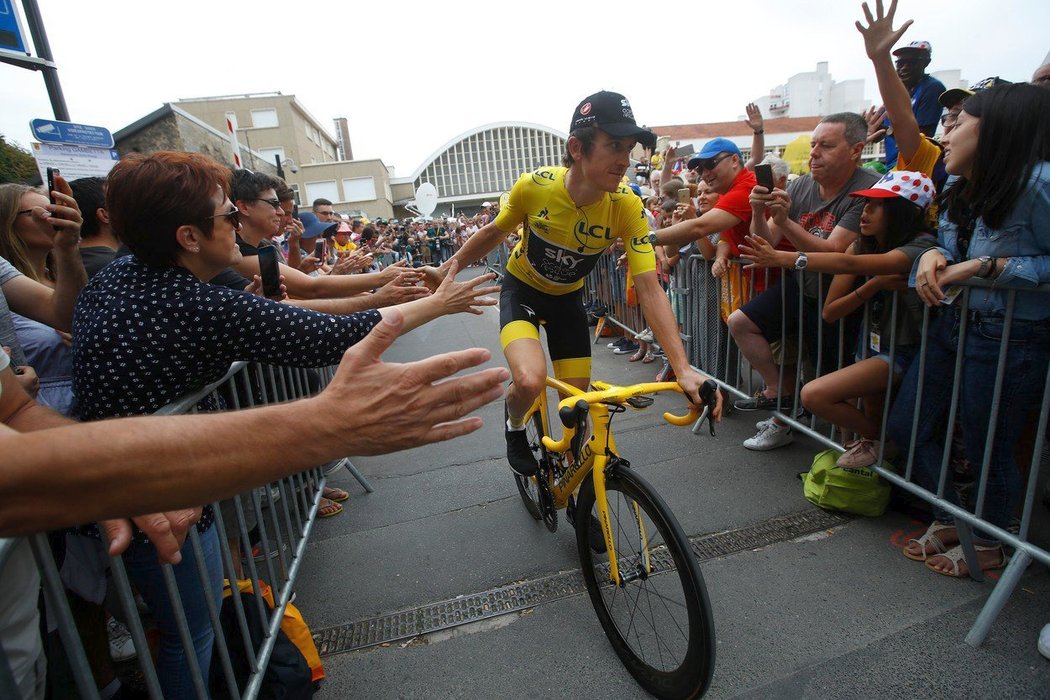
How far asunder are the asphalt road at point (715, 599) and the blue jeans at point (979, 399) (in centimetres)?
45

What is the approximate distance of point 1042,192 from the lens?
2217 millimetres

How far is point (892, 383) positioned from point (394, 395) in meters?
2.91

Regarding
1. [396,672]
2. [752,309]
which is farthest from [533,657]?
[752,309]

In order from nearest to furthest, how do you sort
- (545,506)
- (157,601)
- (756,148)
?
(157,601), (545,506), (756,148)

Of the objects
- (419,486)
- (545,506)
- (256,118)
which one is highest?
(256,118)

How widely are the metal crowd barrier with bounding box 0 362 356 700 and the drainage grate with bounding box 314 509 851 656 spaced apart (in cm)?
38

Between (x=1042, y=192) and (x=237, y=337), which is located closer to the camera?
(x=237, y=337)

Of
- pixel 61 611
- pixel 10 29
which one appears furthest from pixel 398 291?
pixel 10 29

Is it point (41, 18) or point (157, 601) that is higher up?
point (41, 18)

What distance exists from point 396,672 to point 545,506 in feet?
3.77

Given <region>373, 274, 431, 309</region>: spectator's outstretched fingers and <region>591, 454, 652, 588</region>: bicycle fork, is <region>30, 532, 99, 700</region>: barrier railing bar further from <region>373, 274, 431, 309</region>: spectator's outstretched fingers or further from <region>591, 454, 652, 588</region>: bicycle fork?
<region>373, 274, 431, 309</region>: spectator's outstretched fingers

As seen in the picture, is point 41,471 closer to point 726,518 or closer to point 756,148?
point 726,518

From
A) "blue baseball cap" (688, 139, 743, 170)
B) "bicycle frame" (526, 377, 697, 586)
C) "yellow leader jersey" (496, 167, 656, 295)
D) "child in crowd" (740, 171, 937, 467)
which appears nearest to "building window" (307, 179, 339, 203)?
"blue baseball cap" (688, 139, 743, 170)

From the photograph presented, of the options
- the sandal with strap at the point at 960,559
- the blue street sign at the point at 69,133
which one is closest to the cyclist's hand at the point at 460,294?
the sandal with strap at the point at 960,559
